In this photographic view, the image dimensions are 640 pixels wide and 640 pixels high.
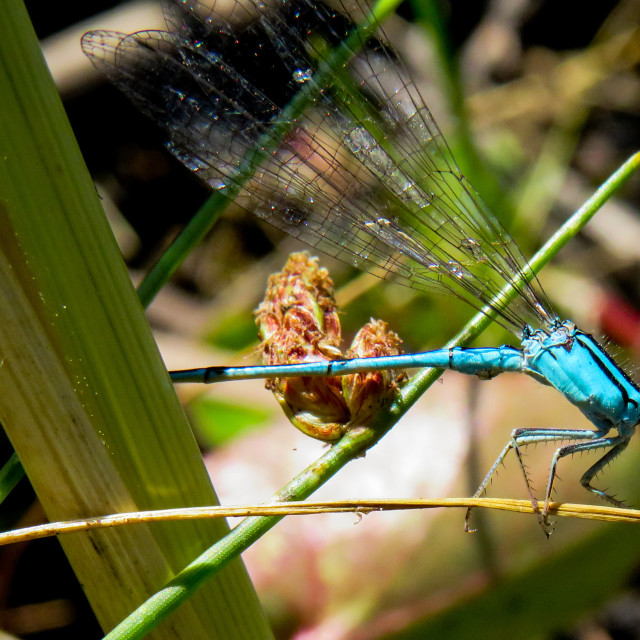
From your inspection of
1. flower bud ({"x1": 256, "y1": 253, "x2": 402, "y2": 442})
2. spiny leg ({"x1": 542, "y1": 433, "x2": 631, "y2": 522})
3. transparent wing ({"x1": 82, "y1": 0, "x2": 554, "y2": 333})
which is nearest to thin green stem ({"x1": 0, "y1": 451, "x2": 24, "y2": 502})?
flower bud ({"x1": 256, "y1": 253, "x2": 402, "y2": 442})

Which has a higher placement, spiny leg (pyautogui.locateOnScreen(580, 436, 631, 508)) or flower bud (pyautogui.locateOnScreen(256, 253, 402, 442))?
flower bud (pyautogui.locateOnScreen(256, 253, 402, 442))

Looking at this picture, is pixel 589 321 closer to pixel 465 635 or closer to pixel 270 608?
pixel 465 635

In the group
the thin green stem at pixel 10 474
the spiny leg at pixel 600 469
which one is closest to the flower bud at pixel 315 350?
the thin green stem at pixel 10 474

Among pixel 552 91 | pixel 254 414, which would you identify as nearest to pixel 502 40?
pixel 552 91

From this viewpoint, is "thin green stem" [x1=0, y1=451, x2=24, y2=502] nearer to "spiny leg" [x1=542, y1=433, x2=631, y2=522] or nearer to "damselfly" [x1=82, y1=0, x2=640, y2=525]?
"damselfly" [x1=82, y1=0, x2=640, y2=525]

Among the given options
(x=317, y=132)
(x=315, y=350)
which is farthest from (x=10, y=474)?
(x=317, y=132)

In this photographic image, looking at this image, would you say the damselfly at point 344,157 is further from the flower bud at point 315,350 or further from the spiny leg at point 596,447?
the flower bud at point 315,350

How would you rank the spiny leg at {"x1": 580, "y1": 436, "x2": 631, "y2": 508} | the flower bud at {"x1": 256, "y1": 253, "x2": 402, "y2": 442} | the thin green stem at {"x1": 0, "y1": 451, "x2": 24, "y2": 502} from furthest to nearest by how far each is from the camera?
1. the spiny leg at {"x1": 580, "y1": 436, "x2": 631, "y2": 508}
2. the flower bud at {"x1": 256, "y1": 253, "x2": 402, "y2": 442}
3. the thin green stem at {"x1": 0, "y1": 451, "x2": 24, "y2": 502}

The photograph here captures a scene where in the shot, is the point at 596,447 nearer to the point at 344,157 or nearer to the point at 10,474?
the point at 344,157
